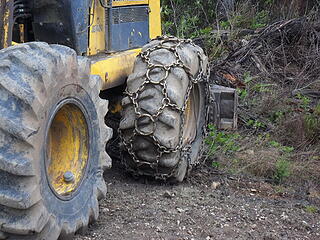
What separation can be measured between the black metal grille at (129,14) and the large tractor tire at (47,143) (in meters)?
1.18

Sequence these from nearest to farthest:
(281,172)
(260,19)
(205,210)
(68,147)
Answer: (68,147), (205,210), (281,172), (260,19)

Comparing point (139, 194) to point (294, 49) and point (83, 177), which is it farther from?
point (294, 49)

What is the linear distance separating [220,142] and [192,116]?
777mm

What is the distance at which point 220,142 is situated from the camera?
256 inches

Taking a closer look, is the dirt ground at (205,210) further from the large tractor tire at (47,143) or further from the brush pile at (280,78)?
the brush pile at (280,78)

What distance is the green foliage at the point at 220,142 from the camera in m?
6.29

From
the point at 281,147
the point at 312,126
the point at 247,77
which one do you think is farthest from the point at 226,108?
the point at 247,77

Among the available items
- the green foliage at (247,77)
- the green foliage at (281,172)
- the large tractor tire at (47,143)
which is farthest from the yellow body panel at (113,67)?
the green foliage at (247,77)

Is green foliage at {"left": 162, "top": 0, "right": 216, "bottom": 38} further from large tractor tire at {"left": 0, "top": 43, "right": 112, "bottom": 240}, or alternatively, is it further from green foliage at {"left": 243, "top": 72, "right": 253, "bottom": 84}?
large tractor tire at {"left": 0, "top": 43, "right": 112, "bottom": 240}

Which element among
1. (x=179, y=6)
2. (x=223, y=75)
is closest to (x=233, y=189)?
(x=223, y=75)

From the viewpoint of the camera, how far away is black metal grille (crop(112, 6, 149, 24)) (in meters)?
5.20

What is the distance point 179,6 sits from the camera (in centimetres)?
1173

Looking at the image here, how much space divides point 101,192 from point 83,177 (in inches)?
8.7

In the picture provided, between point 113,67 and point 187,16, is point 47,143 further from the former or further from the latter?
point 187,16
